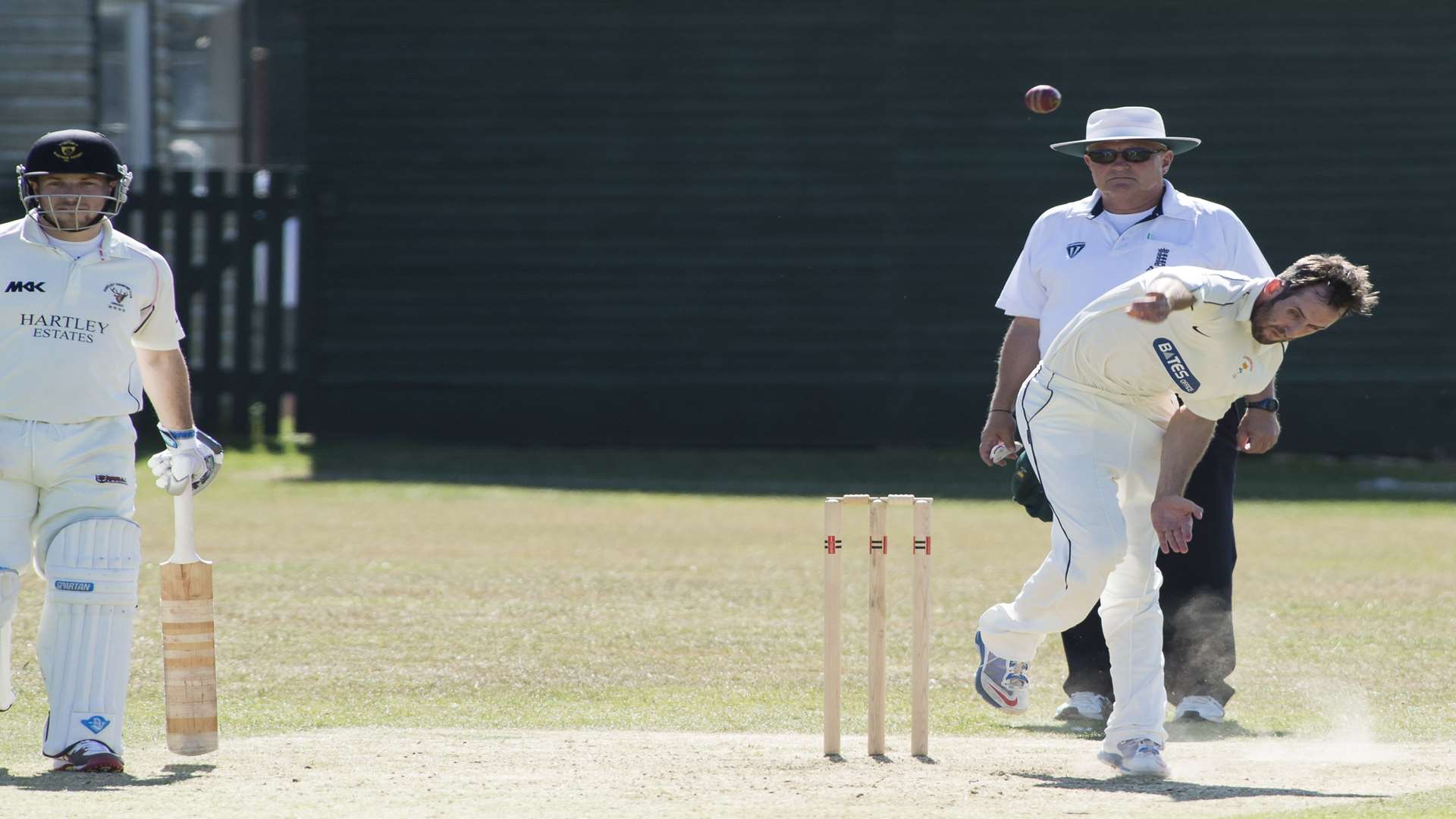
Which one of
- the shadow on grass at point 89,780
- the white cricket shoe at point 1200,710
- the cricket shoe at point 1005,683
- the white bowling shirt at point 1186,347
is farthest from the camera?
the white cricket shoe at point 1200,710

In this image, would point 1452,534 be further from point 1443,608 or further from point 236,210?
point 236,210

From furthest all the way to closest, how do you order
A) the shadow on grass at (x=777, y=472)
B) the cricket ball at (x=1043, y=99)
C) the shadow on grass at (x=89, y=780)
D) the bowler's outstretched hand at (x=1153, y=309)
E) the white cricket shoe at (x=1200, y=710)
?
1. the shadow on grass at (x=777, y=472)
2. the cricket ball at (x=1043, y=99)
3. the white cricket shoe at (x=1200, y=710)
4. the bowler's outstretched hand at (x=1153, y=309)
5. the shadow on grass at (x=89, y=780)

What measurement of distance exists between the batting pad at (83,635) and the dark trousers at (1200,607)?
9.71 ft

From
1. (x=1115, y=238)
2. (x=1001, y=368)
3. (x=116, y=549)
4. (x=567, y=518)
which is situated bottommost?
(x=567, y=518)

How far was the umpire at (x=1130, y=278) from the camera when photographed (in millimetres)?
6062

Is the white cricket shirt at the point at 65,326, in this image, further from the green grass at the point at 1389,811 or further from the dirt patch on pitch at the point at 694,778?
the green grass at the point at 1389,811

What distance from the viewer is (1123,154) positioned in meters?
6.11

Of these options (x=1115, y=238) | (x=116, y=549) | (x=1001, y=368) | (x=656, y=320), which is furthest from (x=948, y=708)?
(x=656, y=320)

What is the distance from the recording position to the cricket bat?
16.9 ft

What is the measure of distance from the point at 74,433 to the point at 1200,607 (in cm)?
350

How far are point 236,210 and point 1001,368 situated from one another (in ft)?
37.7

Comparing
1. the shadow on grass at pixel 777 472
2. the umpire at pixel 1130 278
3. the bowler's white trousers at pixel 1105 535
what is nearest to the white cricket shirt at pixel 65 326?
the bowler's white trousers at pixel 1105 535

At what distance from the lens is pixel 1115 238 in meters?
6.12

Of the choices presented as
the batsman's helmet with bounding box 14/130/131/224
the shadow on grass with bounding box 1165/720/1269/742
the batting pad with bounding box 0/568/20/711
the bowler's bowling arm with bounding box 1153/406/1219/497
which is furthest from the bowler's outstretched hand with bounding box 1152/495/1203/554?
the batting pad with bounding box 0/568/20/711
